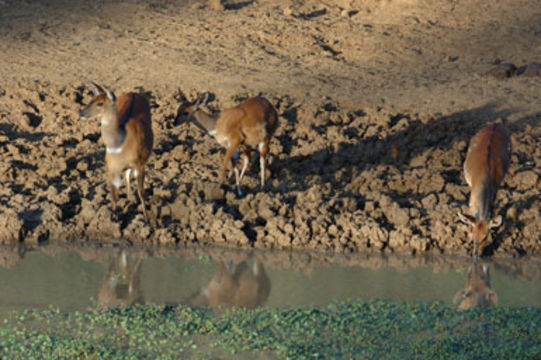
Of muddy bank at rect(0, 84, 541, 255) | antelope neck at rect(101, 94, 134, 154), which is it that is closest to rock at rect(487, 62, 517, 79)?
muddy bank at rect(0, 84, 541, 255)

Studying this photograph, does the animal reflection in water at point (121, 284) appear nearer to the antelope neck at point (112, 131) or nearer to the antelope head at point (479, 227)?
the antelope neck at point (112, 131)

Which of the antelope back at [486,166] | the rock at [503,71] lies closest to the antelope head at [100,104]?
the antelope back at [486,166]

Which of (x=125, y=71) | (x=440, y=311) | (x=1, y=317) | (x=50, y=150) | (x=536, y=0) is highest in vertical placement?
(x=536, y=0)

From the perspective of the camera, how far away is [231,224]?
10875 millimetres

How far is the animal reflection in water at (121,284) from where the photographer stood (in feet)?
28.8

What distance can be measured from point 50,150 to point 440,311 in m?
6.51

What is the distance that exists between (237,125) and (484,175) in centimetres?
321

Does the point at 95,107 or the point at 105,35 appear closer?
the point at 95,107

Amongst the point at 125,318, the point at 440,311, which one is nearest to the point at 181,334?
the point at 125,318

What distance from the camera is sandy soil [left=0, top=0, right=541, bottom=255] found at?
11.0 metres

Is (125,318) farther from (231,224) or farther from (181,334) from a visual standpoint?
(231,224)

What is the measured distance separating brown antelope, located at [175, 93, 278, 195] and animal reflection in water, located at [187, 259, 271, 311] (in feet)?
7.06

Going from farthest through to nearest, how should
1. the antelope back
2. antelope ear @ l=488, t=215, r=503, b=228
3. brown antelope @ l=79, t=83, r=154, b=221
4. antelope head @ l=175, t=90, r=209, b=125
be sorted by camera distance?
antelope head @ l=175, t=90, r=209, b=125 < brown antelope @ l=79, t=83, r=154, b=221 < the antelope back < antelope ear @ l=488, t=215, r=503, b=228

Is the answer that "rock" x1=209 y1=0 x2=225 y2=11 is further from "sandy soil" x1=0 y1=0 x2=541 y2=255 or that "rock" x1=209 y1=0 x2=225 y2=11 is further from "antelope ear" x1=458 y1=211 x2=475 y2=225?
"antelope ear" x1=458 y1=211 x2=475 y2=225
